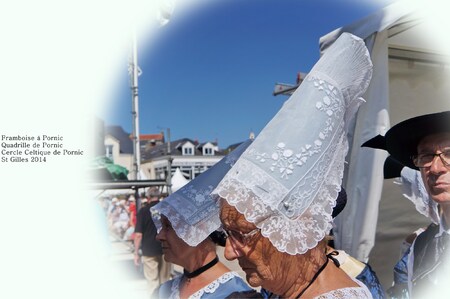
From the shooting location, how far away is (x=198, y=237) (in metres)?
1.70

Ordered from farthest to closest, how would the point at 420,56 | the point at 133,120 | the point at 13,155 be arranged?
the point at 133,120, the point at 420,56, the point at 13,155

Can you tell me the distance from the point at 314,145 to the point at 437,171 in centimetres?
46

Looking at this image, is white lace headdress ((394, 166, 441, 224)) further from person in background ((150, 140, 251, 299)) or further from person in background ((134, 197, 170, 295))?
person in background ((134, 197, 170, 295))

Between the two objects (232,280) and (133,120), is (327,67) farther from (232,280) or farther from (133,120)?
(133,120)

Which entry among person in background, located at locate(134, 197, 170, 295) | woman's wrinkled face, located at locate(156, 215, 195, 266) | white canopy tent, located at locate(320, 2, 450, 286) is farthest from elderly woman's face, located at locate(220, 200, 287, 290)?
person in background, located at locate(134, 197, 170, 295)

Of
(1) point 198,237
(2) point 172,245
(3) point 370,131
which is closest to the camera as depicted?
(1) point 198,237

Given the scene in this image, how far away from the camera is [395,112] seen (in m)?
3.16

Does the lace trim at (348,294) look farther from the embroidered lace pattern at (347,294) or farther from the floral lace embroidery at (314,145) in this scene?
the floral lace embroidery at (314,145)

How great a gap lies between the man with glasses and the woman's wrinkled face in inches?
33.5

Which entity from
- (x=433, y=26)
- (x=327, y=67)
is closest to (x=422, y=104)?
(x=433, y=26)

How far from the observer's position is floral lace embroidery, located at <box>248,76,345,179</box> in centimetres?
99

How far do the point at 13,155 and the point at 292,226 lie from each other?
1.69m

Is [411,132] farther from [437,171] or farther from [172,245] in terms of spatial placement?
[172,245]

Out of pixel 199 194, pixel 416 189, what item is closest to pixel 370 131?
pixel 416 189
